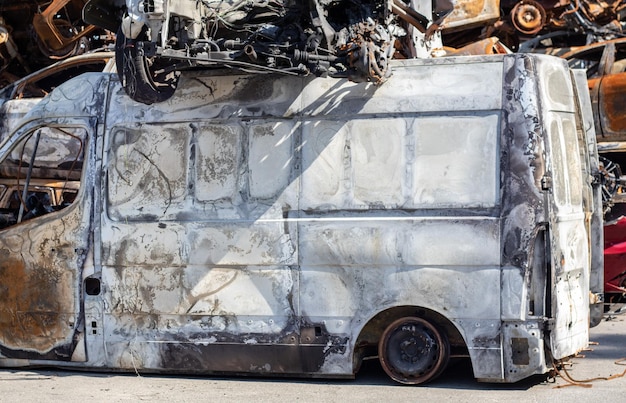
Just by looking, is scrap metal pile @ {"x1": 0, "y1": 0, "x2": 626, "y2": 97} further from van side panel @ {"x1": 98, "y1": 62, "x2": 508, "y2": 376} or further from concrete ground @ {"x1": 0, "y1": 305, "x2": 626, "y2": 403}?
concrete ground @ {"x1": 0, "y1": 305, "x2": 626, "y2": 403}

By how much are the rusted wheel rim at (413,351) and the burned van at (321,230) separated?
0.6 inches

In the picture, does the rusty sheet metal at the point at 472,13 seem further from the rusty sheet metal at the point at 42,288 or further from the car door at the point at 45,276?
the rusty sheet metal at the point at 42,288

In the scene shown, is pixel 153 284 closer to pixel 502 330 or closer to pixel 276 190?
pixel 276 190

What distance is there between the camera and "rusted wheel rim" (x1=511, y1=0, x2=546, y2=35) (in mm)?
17000

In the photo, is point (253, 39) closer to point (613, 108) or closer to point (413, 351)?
point (413, 351)

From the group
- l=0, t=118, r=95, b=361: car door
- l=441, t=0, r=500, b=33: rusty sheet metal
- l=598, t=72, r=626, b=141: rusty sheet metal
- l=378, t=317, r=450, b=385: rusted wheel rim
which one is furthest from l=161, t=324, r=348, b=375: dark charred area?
l=441, t=0, r=500, b=33: rusty sheet metal

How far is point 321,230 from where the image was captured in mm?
7727

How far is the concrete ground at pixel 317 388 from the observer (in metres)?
7.36

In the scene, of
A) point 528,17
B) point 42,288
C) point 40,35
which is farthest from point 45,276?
point 528,17

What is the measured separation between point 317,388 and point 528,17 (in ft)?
35.6

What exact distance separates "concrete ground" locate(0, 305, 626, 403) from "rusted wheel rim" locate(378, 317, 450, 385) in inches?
4.1

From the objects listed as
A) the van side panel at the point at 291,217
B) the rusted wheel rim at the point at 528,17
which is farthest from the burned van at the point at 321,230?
the rusted wheel rim at the point at 528,17

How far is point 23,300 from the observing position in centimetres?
846

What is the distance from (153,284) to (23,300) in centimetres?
116
